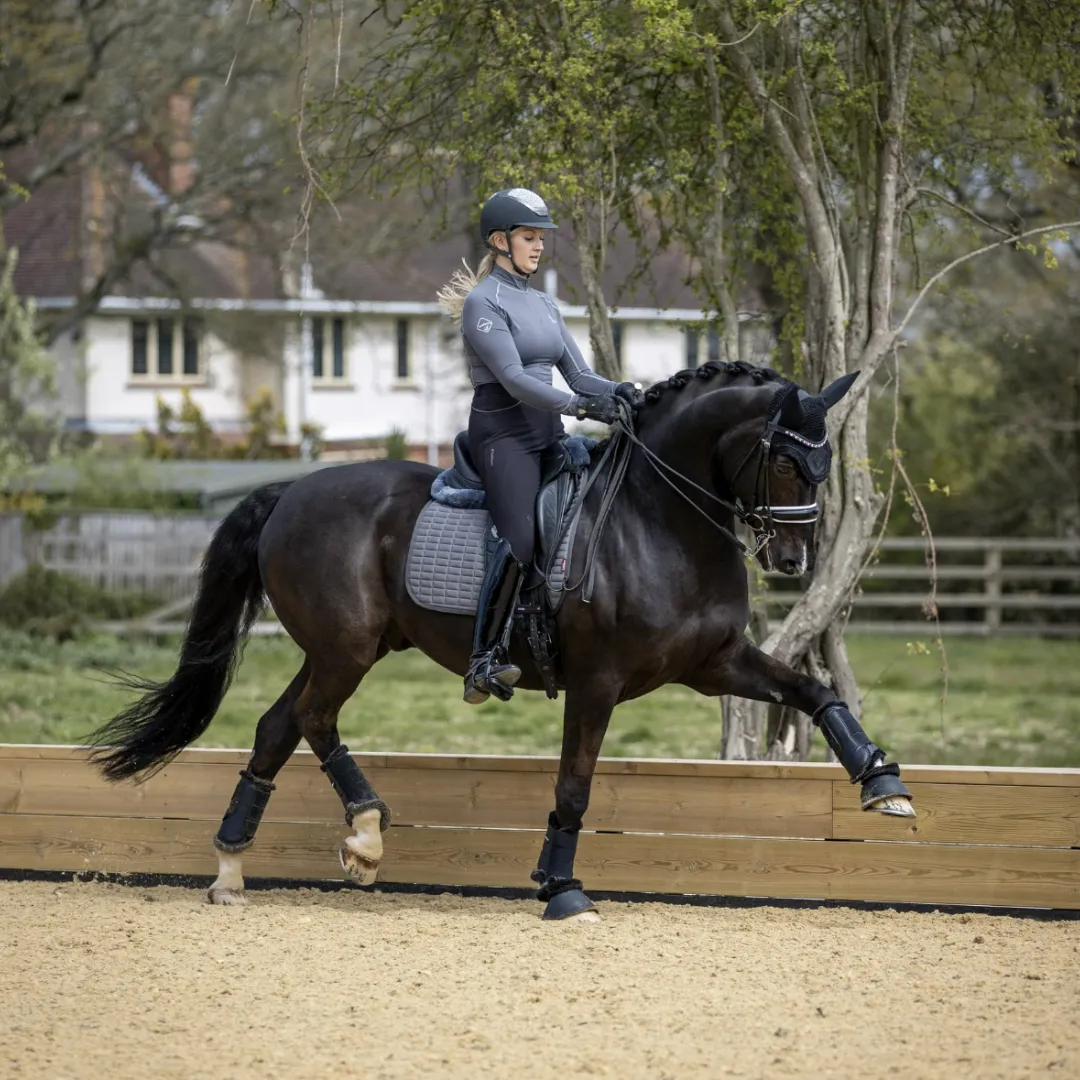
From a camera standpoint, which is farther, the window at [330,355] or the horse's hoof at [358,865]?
the window at [330,355]

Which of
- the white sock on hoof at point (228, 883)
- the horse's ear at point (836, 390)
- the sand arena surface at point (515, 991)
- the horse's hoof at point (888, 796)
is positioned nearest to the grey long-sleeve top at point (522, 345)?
the horse's ear at point (836, 390)

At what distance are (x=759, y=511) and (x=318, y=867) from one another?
7.85ft

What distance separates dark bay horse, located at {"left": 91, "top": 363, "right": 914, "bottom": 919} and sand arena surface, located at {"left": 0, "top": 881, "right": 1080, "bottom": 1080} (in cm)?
42

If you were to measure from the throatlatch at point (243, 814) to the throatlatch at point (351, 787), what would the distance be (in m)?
0.29

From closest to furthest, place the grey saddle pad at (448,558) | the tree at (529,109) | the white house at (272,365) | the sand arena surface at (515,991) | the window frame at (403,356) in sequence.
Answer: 1. the sand arena surface at (515,991)
2. the grey saddle pad at (448,558)
3. the tree at (529,109)
4. the white house at (272,365)
5. the window frame at (403,356)

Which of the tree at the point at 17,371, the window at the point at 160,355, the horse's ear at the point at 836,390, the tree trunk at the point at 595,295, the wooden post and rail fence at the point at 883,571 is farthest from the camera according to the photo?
the window at the point at 160,355

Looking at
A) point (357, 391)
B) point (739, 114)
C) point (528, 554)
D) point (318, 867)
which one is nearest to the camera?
point (528, 554)

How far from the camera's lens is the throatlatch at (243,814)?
6.02m

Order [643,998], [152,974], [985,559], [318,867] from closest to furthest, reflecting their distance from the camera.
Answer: [643,998] < [152,974] < [318,867] < [985,559]

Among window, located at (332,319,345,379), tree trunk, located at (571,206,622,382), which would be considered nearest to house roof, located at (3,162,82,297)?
window, located at (332,319,345,379)

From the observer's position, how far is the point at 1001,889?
5734 millimetres

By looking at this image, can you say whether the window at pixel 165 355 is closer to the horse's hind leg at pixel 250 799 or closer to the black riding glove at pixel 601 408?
the horse's hind leg at pixel 250 799

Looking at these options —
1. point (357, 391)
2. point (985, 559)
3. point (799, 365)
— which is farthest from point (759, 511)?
point (357, 391)

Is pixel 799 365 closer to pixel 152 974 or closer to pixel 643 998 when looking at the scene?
pixel 643 998
